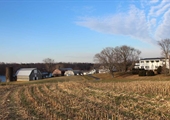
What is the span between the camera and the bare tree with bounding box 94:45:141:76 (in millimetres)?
72062

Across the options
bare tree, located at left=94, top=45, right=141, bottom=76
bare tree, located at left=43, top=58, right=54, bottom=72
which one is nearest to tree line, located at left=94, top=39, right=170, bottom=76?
bare tree, located at left=94, top=45, right=141, bottom=76

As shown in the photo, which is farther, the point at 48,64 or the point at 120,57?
the point at 48,64

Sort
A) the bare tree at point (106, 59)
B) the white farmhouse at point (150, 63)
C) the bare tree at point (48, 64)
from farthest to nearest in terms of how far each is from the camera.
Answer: the bare tree at point (48, 64) < the white farmhouse at point (150, 63) < the bare tree at point (106, 59)

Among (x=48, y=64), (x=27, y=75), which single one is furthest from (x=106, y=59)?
(x=48, y=64)

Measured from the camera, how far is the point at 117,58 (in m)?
77.9

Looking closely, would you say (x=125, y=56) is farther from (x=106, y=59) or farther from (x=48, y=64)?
(x=48, y=64)

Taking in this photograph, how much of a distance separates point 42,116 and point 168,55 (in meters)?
70.6

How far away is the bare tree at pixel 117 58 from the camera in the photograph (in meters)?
72.1

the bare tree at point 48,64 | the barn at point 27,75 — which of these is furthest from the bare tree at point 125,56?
the bare tree at point 48,64

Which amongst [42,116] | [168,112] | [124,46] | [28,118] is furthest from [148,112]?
[124,46]

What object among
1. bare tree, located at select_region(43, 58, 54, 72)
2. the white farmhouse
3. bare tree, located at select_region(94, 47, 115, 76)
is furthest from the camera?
bare tree, located at select_region(43, 58, 54, 72)

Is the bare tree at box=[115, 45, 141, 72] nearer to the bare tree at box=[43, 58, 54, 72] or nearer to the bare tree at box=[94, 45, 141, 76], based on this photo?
the bare tree at box=[94, 45, 141, 76]

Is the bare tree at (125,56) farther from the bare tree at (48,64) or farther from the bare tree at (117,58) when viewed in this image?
the bare tree at (48,64)

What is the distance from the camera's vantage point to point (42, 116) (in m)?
10.3
